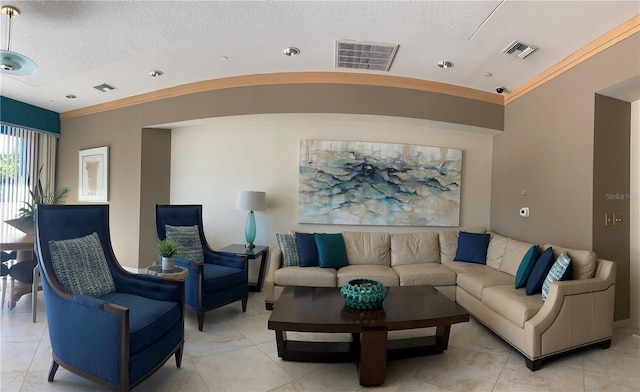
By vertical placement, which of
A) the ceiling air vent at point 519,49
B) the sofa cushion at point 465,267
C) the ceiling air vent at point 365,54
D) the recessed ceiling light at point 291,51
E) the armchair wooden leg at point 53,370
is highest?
the ceiling air vent at point 365,54

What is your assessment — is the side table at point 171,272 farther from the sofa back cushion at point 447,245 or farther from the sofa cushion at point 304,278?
the sofa back cushion at point 447,245

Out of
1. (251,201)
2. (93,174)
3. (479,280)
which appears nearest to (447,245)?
(479,280)

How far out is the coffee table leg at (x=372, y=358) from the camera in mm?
1972

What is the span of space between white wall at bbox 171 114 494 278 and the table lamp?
11.2 inches

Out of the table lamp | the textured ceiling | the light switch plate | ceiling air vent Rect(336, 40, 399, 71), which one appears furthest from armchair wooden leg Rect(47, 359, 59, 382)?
the light switch plate

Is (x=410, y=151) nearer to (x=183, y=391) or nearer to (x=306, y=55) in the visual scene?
(x=306, y=55)

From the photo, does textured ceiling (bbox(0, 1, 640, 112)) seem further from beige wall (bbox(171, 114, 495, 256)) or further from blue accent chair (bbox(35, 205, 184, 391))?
blue accent chair (bbox(35, 205, 184, 391))

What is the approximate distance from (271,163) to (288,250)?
135 cm

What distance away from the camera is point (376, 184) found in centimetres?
417

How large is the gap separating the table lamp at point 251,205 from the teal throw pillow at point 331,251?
2.81 ft

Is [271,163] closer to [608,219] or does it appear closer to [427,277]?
[427,277]

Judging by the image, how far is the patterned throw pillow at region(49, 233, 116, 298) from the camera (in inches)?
77.7

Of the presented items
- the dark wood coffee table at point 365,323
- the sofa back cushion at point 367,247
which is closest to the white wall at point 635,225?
the dark wood coffee table at point 365,323

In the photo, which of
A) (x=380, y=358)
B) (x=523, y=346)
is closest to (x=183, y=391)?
(x=380, y=358)
